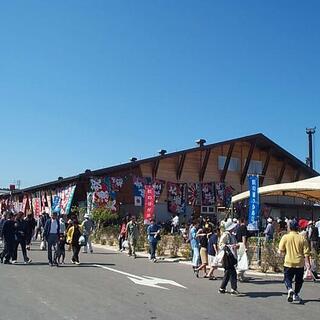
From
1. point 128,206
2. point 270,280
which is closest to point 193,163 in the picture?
point 128,206

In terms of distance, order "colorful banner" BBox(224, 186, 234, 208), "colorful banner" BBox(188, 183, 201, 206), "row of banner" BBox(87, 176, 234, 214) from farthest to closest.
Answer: "colorful banner" BBox(224, 186, 234, 208)
"colorful banner" BBox(188, 183, 201, 206)
"row of banner" BBox(87, 176, 234, 214)

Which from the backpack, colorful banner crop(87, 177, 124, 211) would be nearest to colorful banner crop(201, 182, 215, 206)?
colorful banner crop(87, 177, 124, 211)

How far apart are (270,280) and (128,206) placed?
65.0 ft

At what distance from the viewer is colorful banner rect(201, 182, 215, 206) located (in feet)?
114

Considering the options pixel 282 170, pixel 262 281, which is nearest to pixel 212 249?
pixel 262 281

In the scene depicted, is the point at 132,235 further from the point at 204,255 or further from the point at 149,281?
the point at 149,281

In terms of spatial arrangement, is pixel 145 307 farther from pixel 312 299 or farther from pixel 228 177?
pixel 228 177

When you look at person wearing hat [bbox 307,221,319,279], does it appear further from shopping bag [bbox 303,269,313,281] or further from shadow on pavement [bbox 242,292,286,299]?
shadow on pavement [bbox 242,292,286,299]

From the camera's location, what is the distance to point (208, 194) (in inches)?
1382

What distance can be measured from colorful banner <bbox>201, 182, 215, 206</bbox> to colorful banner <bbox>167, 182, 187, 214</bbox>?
150 cm

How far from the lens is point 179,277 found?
14.0 metres

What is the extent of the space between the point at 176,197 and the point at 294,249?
23.7 meters

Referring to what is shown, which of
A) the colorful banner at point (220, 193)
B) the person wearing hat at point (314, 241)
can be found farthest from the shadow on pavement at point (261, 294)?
the colorful banner at point (220, 193)

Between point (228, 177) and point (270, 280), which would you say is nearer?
point (270, 280)
